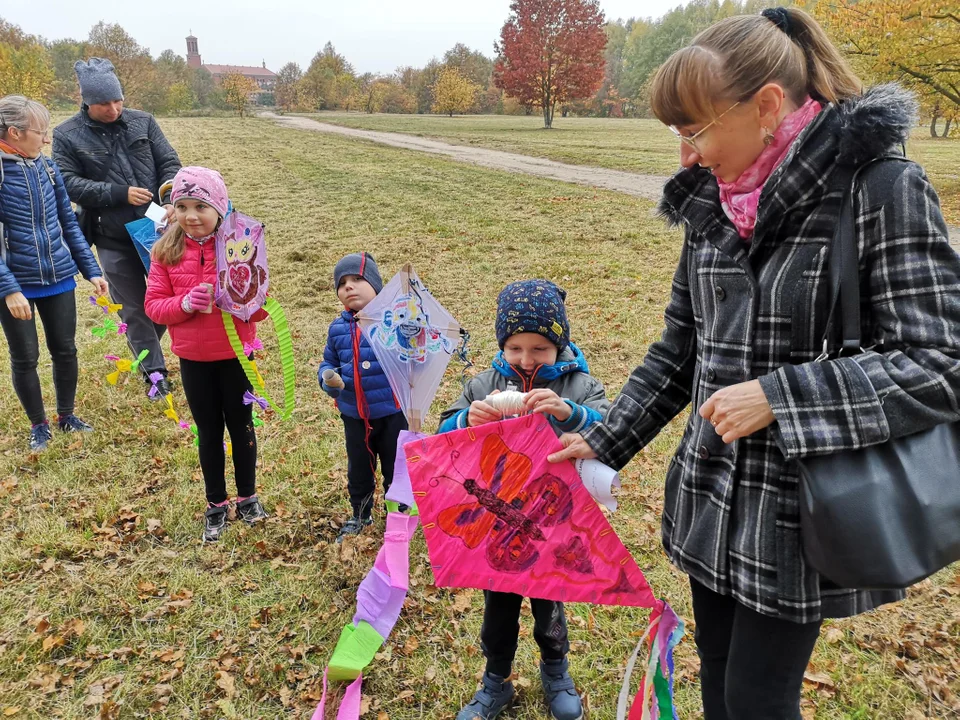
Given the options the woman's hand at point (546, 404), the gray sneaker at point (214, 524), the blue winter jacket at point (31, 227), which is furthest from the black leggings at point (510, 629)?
the blue winter jacket at point (31, 227)

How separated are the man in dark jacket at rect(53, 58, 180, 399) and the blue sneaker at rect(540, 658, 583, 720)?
3964 mm

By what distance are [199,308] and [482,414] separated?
6.20 feet

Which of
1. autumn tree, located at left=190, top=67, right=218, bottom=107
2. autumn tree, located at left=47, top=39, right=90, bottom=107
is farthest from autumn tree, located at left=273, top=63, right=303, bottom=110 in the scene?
autumn tree, located at left=47, top=39, right=90, bottom=107

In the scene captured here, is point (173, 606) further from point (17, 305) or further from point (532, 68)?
point (532, 68)

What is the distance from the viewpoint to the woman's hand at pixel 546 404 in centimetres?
198

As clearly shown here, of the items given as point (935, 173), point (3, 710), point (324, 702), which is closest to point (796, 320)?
point (324, 702)

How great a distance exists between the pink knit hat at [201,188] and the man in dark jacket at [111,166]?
4.74 ft

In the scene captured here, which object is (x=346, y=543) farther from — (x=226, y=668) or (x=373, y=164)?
(x=373, y=164)

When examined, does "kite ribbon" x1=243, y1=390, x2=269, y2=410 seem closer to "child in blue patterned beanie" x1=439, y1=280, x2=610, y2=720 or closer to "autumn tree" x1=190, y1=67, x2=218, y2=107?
"child in blue patterned beanie" x1=439, y1=280, x2=610, y2=720

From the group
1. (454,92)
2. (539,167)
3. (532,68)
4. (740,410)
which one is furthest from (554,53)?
(740,410)

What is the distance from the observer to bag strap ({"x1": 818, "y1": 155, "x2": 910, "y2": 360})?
49.5 inches

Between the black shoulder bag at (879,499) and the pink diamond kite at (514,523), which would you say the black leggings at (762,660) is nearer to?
the black shoulder bag at (879,499)

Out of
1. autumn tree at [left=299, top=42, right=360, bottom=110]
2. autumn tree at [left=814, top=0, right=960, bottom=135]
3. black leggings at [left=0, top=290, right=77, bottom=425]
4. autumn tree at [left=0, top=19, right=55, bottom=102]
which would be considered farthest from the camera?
autumn tree at [left=299, top=42, right=360, bottom=110]

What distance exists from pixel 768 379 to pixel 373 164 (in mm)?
20317
